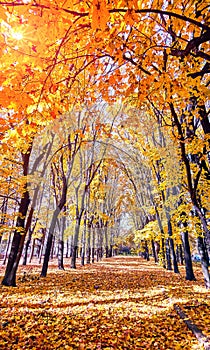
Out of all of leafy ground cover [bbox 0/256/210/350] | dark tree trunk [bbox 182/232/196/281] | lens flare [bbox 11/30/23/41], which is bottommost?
leafy ground cover [bbox 0/256/210/350]

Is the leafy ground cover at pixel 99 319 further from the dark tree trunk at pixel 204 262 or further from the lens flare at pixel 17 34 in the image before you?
the lens flare at pixel 17 34

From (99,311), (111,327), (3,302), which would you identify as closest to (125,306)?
(99,311)

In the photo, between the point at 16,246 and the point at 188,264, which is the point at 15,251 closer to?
the point at 16,246

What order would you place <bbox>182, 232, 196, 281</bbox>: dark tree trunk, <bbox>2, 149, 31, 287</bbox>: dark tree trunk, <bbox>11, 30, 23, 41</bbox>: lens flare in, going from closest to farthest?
<bbox>11, 30, 23, 41</bbox>: lens flare → <bbox>2, 149, 31, 287</bbox>: dark tree trunk → <bbox>182, 232, 196, 281</bbox>: dark tree trunk

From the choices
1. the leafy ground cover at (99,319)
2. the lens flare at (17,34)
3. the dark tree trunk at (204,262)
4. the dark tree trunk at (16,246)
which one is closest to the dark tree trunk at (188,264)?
the dark tree trunk at (204,262)

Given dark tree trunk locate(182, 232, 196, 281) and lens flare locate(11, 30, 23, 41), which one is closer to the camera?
lens flare locate(11, 30, 23, 41)

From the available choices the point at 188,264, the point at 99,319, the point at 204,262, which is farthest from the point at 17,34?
the point at 188,264

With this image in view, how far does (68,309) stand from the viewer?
5.20 meters

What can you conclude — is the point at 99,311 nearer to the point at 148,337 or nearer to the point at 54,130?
the point at 148,337

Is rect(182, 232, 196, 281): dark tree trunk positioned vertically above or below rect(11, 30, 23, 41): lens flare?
below

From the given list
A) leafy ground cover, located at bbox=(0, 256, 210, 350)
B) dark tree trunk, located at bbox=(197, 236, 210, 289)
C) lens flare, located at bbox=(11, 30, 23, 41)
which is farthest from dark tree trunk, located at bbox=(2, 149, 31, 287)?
dark tree trunk, located at bbox=(197, 236, 210, 289)

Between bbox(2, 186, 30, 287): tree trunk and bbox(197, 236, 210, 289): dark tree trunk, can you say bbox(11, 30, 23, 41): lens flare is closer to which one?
bbox(2, 186, 30, 287): tree trunk

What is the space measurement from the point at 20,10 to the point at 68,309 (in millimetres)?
5968

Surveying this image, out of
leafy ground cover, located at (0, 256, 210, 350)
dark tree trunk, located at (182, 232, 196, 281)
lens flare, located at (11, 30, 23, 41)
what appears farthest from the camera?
dark tree trunk, located at (182, 232, 196, 281)
